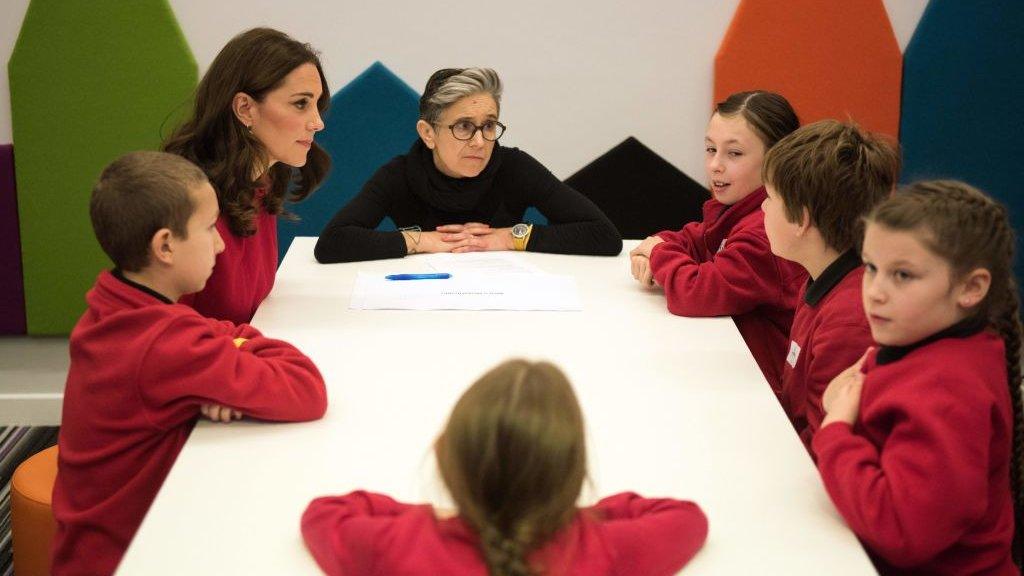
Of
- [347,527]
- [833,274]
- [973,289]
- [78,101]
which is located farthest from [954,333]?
[78,101]

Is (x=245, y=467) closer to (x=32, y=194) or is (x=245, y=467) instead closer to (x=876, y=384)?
(x=876, y=384)

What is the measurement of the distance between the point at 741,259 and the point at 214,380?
43.5 inches

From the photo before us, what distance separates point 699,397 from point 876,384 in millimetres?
357

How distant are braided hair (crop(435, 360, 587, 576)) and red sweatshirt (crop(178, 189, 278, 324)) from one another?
46.0 inches

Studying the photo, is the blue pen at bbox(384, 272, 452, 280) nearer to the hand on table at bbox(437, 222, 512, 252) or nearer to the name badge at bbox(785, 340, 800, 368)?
the hand on table at bbox(437, 222, 512, 252)

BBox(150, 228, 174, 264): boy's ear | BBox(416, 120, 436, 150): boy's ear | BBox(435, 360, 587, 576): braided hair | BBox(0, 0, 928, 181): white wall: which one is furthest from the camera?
BBox(0, 0, 928, 181): white wall

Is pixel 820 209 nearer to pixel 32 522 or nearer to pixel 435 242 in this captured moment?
pixel 435 242

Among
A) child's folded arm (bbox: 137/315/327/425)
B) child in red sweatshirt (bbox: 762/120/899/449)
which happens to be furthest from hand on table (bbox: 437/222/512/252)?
child's folded arm (bbox: 137/315/327/425)

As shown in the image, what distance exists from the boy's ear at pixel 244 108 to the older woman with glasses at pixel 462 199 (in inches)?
17.3

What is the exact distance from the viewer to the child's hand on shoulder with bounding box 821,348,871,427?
1354 millimetres

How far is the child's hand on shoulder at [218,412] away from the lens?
1.50 m

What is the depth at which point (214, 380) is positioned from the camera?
1466 millimetres

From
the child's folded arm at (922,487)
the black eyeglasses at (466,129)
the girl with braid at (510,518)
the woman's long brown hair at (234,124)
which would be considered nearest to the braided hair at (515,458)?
the girl with braid at (510,518)

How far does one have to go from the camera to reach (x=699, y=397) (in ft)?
5.40
